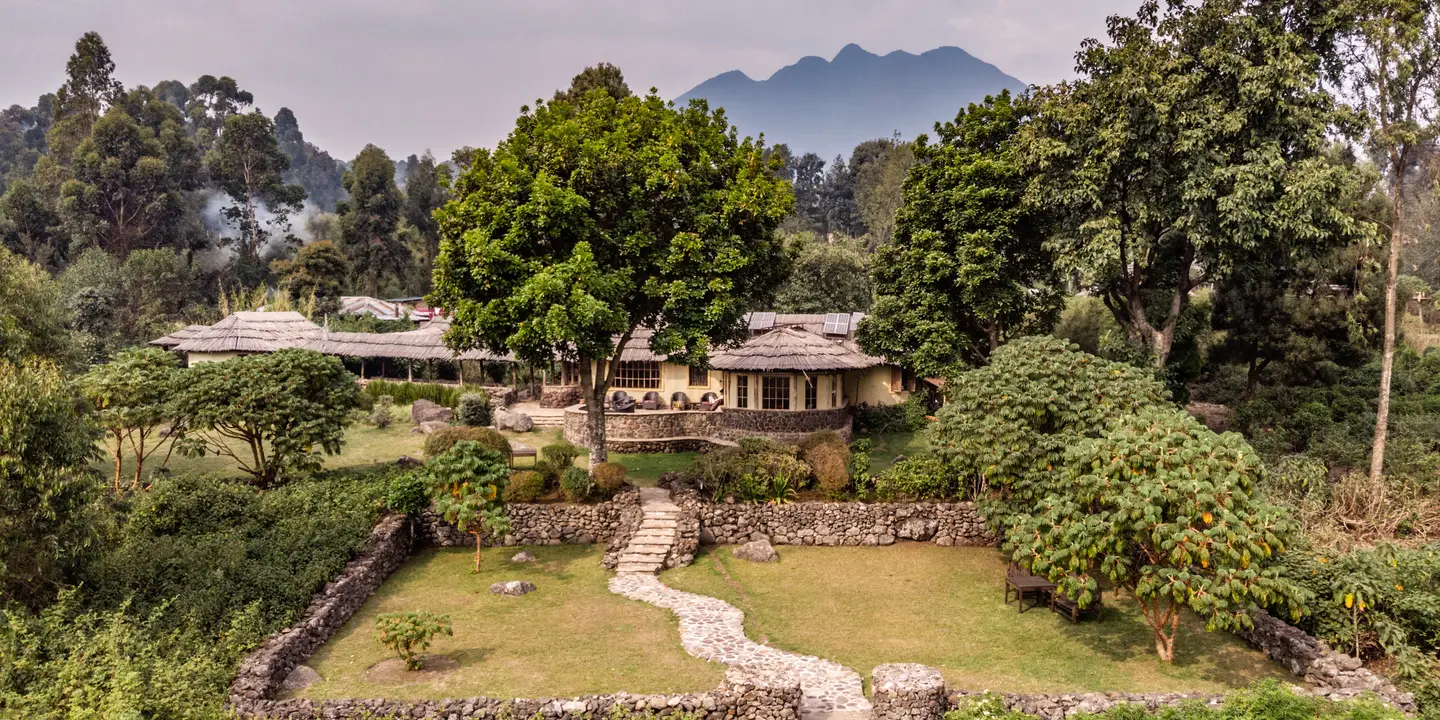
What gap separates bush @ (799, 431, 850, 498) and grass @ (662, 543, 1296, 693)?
66.7 inches

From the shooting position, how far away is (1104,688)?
12.3 meters

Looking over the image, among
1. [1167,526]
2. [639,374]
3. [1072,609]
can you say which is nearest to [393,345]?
[639,374]

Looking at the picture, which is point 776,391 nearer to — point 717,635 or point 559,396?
point 559,396

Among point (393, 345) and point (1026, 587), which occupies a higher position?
point (393, 345)

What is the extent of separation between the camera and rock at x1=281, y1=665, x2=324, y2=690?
1209cm

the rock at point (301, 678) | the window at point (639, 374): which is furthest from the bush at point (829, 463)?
the rock at point (301, 678)

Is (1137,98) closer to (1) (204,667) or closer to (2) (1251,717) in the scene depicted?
(2) (1251,717)

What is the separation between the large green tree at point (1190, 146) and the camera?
18328 mm

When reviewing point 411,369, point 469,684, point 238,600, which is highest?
point 411,369

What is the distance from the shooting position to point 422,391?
34375 millimetres

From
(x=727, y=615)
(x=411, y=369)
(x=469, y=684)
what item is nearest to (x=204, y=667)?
(x=469, y=684)

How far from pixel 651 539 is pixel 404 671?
6.68 metres

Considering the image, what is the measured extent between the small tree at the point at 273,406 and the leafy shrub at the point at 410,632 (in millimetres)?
9080

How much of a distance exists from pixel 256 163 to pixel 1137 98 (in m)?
61.5
